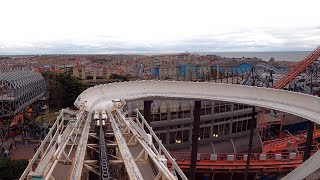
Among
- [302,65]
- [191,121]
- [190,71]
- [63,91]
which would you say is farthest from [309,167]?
[190,71]

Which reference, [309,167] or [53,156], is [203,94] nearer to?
[309,167]

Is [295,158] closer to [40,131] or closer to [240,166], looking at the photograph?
[240,166]

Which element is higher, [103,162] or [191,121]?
[103,162]

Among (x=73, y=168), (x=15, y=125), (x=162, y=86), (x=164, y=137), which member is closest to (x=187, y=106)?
(x=164, y=137)

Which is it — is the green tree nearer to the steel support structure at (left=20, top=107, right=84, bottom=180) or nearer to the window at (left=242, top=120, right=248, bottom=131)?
the window at (left=242, top=120, right=248, bottom=131)

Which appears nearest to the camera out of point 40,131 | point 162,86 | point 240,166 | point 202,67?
Result: point 162,86

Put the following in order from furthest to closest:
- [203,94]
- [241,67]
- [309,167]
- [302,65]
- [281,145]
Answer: [241,67] → [302,65] → [281,145] → [203,94] → [309,167]

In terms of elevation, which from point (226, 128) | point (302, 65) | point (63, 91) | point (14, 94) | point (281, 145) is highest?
point (302, 65)
